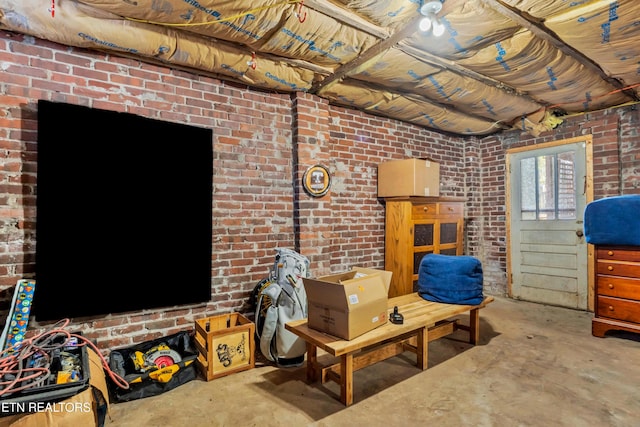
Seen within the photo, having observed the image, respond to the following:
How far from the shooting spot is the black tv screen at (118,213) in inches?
90.3

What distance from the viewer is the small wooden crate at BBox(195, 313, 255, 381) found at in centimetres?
Result: 247

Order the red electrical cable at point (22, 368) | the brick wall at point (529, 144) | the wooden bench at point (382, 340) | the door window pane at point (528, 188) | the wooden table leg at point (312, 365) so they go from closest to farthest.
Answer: the red electrical cable at point (22, 368) < the wooden bench at point (382, 340) < the wooden table leg at point (312, 365) < the brick wall at point (529, 144) < the door window pane at point (528, 188)

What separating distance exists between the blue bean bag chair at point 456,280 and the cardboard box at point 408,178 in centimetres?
104

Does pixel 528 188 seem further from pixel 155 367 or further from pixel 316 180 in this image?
pixel 155 367

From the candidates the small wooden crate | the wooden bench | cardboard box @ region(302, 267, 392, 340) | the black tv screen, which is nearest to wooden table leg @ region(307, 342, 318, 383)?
the wooden bench

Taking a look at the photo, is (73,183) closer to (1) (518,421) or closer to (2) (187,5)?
(2) (187,5)

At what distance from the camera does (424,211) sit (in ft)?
12.9

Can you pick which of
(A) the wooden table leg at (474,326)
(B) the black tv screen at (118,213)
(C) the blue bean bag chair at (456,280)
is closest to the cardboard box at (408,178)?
(C) the blue bean bag chair at (456,280)

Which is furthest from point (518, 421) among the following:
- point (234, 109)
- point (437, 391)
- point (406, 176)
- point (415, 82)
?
point (234, 109)

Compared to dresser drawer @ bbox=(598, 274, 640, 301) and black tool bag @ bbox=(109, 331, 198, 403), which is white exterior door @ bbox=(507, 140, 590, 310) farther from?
black tool bag @ bbox=(109, 331, 198, 403)

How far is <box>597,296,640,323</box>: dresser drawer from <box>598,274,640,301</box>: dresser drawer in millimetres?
47

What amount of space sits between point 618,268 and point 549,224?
4.48 feet

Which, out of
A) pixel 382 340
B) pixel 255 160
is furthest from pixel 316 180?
pixel 382 340

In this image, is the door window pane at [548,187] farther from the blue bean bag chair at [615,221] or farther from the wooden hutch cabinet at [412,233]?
the wooden hutch cabinet at [412,233]
